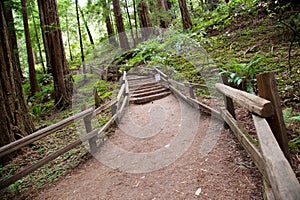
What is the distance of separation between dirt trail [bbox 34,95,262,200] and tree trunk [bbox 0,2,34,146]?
2.23 metres

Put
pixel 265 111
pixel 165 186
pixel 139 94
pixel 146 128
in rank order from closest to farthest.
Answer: pixel 265 111 < pixel 165 186 < pixel 146 128 < pixel 139 94

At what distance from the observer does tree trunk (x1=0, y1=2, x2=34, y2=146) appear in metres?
5.14

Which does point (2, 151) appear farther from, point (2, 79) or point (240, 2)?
point (240, 2)

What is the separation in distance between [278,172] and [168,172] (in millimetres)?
2442

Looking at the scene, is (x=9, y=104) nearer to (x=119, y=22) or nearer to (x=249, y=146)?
(x=249, y=146)

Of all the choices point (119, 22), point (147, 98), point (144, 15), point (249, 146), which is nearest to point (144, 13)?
point (144, 15)

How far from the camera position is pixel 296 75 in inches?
192

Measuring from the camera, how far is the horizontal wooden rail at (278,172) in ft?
3.66

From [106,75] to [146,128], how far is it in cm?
1000

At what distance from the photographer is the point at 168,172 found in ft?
11.6

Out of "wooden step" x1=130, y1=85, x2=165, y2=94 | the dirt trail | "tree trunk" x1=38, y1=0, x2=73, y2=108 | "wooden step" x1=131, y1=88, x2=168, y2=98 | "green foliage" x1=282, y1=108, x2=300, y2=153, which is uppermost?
"tree trunk" x1=38, y1=0, x2=73, y2=108

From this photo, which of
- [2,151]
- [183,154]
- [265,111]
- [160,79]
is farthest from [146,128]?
[160,79]

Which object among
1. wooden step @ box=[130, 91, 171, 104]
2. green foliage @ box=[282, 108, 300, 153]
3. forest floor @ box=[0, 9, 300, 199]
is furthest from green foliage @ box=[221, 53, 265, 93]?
wooden step @ box=[130, 91, 171, 104]

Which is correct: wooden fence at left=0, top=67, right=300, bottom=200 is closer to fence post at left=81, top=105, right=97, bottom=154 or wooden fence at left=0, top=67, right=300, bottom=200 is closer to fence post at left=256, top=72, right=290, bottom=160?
fence post at left=256, top=72, right=290, bottom=160
